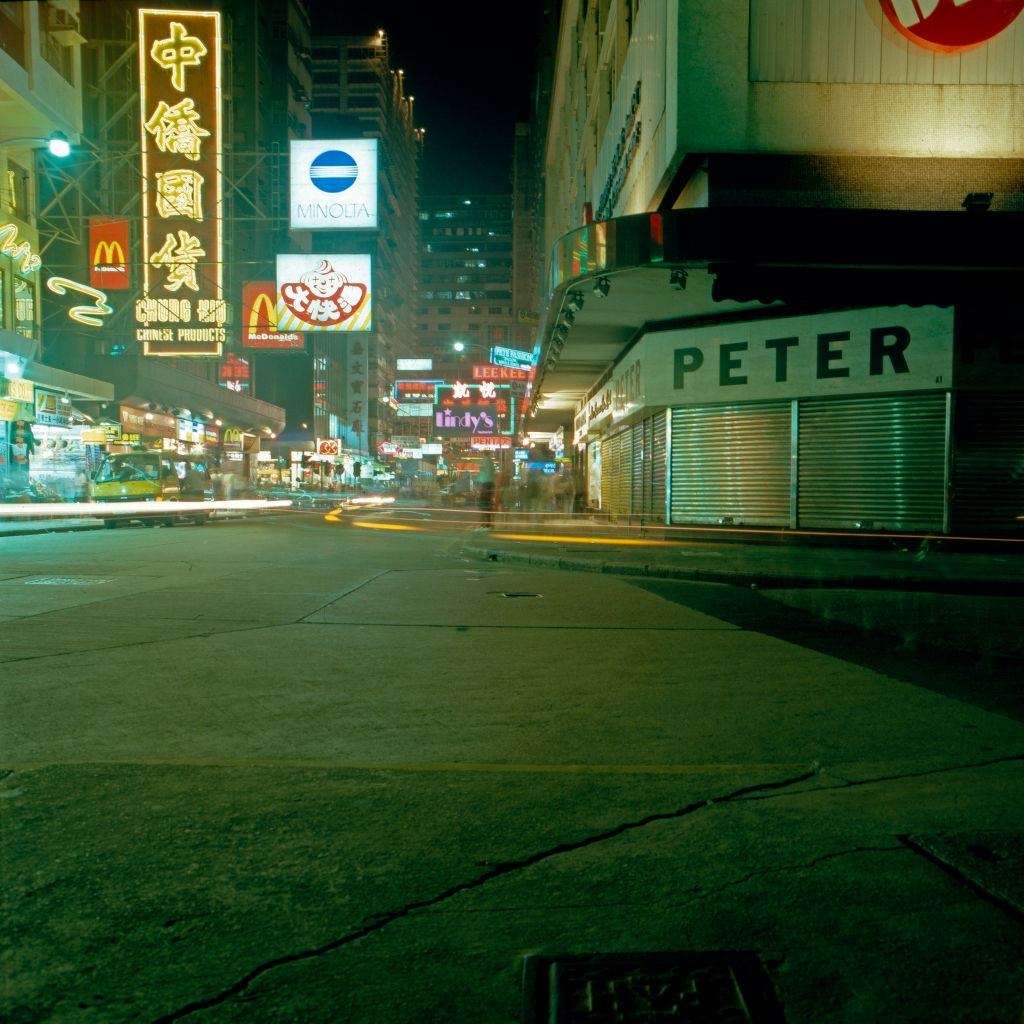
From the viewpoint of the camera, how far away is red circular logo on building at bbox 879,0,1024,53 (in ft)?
50.5

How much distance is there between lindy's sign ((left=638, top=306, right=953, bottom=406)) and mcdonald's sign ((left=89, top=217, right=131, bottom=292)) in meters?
16.3

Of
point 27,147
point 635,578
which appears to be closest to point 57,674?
point 635,578

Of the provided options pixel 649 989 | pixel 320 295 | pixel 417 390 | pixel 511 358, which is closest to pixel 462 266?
pixel 417 390

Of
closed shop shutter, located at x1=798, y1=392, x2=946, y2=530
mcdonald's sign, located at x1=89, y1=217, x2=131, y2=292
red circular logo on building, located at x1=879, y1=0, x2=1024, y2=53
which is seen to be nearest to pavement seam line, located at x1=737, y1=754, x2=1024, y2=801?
closed shop shutter, located at x1=798, y1=392, x2=946, y2=530

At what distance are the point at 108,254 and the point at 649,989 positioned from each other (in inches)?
1150

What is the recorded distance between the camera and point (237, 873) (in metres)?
3.31

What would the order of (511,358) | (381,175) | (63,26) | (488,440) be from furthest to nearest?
(381,175) < (488,440) < (511,358) < (63,26)

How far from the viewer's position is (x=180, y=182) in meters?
27.8

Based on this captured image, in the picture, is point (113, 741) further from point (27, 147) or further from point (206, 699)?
point (27, 147)

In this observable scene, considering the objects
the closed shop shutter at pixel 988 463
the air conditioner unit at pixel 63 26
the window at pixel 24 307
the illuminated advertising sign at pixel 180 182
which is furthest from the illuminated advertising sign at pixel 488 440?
the closed shop shutter at pixel 988 463

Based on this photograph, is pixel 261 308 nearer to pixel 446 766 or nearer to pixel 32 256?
pixel 32 256

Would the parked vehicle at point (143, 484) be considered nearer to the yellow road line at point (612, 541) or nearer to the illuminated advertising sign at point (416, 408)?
the yellow road line at point (612, 541)

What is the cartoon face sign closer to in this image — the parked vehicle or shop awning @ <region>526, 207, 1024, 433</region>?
the parked vehicle

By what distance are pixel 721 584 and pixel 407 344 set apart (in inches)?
6278
